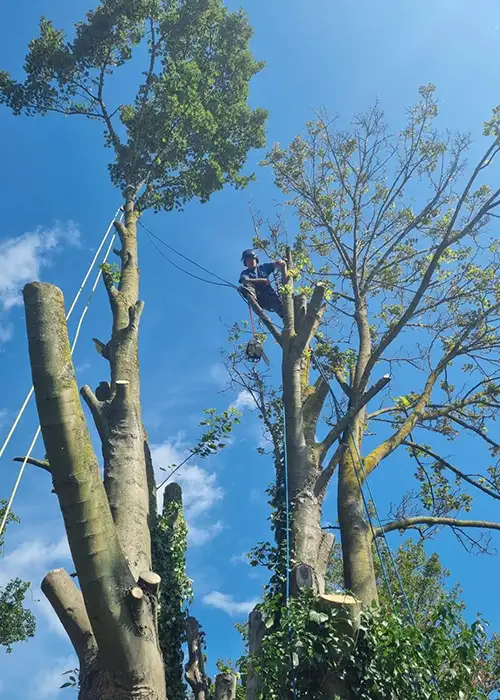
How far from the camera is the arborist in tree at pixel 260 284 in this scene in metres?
8.80

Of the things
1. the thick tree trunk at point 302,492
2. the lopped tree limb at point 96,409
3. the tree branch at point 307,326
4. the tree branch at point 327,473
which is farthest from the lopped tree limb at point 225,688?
the tree branch at point 307,326

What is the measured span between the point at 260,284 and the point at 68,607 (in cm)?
592

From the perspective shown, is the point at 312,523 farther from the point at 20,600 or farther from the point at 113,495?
the point at 20,600

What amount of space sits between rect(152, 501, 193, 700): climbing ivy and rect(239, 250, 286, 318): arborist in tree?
370 centimetres

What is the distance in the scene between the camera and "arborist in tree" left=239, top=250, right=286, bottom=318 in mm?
8798

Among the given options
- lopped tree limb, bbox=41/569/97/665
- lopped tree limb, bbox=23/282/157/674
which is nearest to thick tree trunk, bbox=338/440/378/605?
lopped tree limb, bbox=41/569/97/665

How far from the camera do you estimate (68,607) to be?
3771 millimetres

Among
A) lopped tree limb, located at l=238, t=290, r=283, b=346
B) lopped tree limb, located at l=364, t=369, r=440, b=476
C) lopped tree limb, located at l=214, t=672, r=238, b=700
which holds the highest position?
lopped tree limb, located at l=238, t=290, r=283, b=346

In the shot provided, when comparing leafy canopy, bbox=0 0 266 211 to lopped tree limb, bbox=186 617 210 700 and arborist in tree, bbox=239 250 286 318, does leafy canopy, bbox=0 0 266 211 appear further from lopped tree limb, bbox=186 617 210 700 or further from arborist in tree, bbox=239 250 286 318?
lopped tree limb, bbox=186 617 210 700

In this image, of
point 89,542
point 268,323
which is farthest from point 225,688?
point 268,323

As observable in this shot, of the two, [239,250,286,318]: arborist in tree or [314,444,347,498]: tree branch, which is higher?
[239,250,286,318]: arborist in tree

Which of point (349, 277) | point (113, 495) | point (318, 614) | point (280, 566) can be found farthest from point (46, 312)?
point (349, 277)

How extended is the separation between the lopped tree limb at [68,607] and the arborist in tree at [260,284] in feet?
17.4

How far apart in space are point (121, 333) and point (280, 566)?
2592 millimetres
